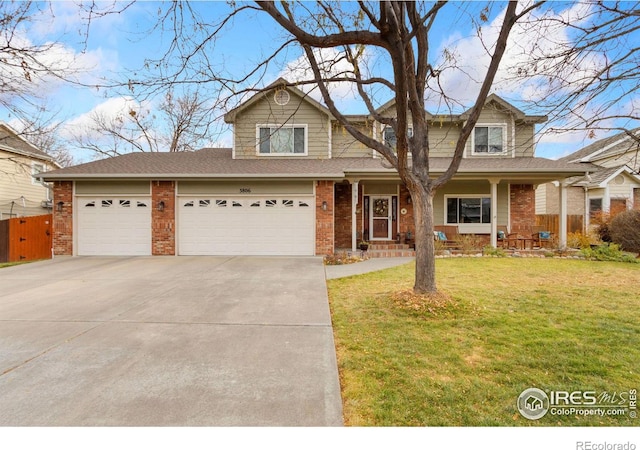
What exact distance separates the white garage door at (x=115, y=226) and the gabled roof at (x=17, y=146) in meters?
Result: 7.09

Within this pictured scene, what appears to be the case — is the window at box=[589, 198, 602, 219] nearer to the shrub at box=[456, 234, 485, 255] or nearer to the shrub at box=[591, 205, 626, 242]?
the shrub at box=[591, 205, 626, 242]

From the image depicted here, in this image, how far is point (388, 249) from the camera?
12539mm

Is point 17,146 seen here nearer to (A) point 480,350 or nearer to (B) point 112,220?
(B) point 112,220

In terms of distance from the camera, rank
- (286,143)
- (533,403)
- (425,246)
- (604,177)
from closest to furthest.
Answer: (533,403) < (425,246) < (286,143) < (604,177)

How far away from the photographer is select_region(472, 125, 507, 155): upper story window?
13.7 m

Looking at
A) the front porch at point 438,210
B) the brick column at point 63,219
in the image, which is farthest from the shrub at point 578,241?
the brick column at point 63,219

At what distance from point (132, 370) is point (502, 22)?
7014 mm

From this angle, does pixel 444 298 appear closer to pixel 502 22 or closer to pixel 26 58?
pixel 502 22

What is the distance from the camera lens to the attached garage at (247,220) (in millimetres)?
11523

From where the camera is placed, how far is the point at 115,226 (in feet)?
38.3

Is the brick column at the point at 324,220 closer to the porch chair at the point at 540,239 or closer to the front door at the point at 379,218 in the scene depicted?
the front door at the point at 379,218

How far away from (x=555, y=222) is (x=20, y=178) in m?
28.0

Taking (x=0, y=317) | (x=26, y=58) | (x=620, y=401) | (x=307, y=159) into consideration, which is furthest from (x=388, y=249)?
(x=26, y=58)

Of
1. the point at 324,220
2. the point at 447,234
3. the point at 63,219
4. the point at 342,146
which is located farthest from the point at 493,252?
the point at 63,219
